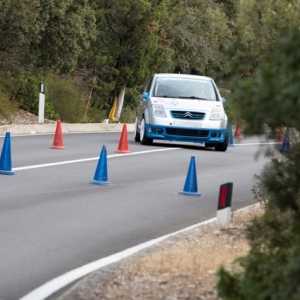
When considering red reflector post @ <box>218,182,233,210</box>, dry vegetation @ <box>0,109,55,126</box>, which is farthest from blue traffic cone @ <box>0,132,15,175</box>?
dry vegetation @ <box>0,109,55,126</box>

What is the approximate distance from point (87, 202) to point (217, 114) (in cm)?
1189

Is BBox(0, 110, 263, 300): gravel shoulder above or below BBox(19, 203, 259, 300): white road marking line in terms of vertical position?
above

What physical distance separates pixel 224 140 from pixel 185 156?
2.55m

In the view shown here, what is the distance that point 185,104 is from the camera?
85.7ft

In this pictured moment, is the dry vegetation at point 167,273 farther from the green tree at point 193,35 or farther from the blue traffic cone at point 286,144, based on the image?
the green tree at point 193,35

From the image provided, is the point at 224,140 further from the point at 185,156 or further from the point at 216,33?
the point at 216,33

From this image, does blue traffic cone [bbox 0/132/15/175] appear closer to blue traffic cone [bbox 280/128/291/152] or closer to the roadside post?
blue traffic cone [bbox 280/128/291/152]

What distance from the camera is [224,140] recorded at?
2614cm

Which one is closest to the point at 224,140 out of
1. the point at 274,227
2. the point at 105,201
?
the point at 105,201

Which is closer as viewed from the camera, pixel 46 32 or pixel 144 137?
pixel 144 137

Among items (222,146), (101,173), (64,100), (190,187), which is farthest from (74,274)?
Answer: (64,100)

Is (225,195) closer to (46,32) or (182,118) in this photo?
(182,118)

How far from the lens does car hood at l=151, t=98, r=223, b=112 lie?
26.0 meters

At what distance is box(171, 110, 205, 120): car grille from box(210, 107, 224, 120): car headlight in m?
0.25
